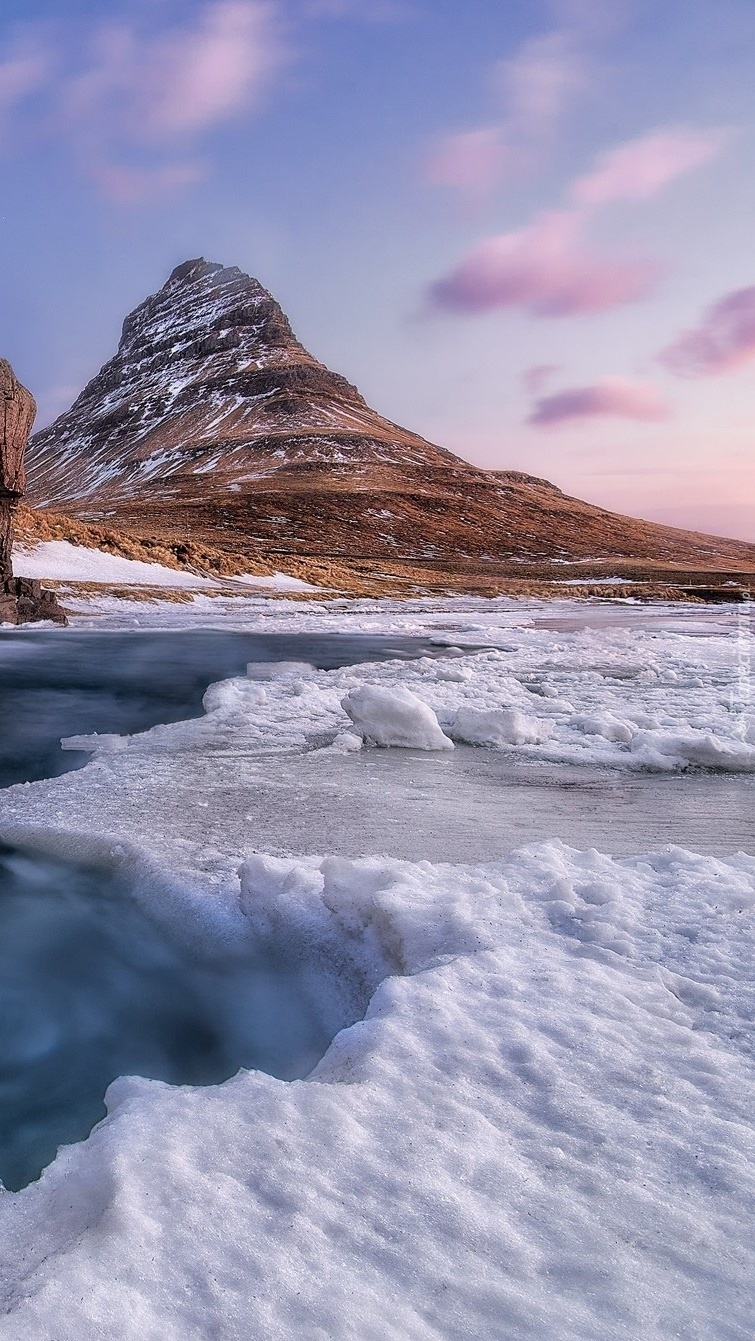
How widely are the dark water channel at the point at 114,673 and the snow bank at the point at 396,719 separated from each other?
272cm

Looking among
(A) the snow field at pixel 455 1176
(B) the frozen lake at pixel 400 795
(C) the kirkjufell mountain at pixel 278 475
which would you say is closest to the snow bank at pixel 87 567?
(C) the kirkjufell mountain at pixel 278 475

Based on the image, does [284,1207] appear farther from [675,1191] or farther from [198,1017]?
[198,1017]

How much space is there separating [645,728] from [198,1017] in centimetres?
577

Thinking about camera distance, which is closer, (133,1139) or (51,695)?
(133,1139)

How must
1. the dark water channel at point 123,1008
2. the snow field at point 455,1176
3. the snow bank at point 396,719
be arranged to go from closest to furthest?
the snow field at point 455,1176 → the dark water channel at point 123,1008 → the snow bank at point 396,719

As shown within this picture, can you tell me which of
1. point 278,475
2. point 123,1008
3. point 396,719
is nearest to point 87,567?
point 396,719

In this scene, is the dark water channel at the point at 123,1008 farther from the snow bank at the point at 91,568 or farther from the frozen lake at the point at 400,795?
the snow bank at the point at 91,568

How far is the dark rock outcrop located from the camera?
21281mm

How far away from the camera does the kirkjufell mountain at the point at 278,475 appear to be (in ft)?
294

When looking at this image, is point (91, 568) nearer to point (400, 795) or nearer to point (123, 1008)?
point (400, 795)

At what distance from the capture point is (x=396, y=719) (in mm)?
7734

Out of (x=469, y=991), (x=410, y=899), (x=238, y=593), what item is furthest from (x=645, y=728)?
(x=238, y=593)

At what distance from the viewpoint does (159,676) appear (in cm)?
1470

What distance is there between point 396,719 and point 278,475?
110212 mm
